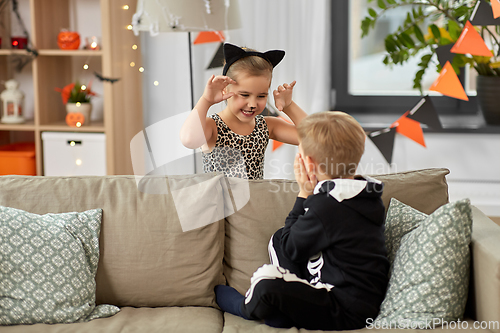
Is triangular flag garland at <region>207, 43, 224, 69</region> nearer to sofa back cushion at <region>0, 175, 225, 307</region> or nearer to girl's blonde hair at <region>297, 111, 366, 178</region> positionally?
sofa back cushion at <region>0, 175, 225, 307</region>

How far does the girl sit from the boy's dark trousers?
57 cm

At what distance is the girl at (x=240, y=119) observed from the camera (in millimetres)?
1512

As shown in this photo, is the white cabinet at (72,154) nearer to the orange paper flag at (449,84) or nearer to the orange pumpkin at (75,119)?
the orange pumpkin at (75,119)

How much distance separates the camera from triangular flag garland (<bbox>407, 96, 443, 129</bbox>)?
234 centimetres

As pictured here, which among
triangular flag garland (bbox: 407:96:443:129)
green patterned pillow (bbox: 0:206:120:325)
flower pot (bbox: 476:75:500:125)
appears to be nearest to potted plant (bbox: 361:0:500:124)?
flower pot (bbox: 476:75:500:125)

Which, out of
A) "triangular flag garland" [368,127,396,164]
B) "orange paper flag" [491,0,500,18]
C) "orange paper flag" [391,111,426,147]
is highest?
"orange paper flag" [491,0,500,18]

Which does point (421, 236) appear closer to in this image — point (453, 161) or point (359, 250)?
point (359, 250)

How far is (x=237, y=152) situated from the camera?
1681mm

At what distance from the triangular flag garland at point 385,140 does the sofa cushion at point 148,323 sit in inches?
54.7

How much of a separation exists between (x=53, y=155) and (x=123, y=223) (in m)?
1.40

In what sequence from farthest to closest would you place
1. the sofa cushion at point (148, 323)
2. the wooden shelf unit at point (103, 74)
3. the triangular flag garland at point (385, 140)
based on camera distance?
the wooden shelf unit at point (103, 74) → the triangular flag garland at point (385, 140) → the sofa cushion at point (148, 323)

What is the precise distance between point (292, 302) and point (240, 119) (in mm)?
681

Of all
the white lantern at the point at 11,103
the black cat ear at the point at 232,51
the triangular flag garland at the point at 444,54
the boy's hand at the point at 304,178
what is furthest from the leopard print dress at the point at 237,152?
the white lantern at the point at 11,103

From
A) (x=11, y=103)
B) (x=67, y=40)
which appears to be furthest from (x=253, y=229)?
(x=11, y=103)
